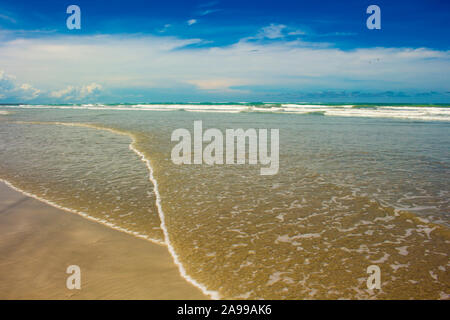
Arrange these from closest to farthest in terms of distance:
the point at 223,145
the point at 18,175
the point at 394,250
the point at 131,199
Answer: the point at 394,250 → the point at 131,199 → the point at 18,175 → the point at 223,145

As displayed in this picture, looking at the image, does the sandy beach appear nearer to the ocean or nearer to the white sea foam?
the white sea foam

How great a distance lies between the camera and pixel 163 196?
19.5ft

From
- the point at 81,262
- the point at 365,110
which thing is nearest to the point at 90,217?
the point at 81,262

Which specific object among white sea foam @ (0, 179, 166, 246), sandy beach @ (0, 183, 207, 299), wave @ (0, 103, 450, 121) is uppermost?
wave @ (0, 103, 450, 121)

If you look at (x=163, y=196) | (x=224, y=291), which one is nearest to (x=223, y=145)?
(x=163, y=196)

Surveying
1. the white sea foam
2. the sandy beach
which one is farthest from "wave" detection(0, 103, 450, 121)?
the sandy beach

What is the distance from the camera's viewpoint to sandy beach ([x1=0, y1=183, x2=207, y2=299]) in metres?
3.12

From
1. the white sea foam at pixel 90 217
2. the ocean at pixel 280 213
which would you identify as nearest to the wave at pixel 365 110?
the ocean at pixel 280 213

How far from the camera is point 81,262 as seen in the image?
3.67 meters

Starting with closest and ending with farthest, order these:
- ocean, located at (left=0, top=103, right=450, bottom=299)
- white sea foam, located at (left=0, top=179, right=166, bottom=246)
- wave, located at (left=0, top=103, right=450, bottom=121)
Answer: ocean, located at (left=0, top=103, right=450, bottom=299)
white sea foam, located at (left=0, top=179, right=166, bottom=246)
wave, located at (left=0, top=103, right=450, bottom=121)

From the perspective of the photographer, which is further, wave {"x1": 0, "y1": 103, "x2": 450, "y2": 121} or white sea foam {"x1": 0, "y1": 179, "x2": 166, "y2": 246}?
wave {"x1": 0, "y1": 103, "x2": 450, "y2": 121}

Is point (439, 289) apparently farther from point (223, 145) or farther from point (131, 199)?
point (223, 145)

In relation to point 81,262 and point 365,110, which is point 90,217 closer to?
point 81,262
